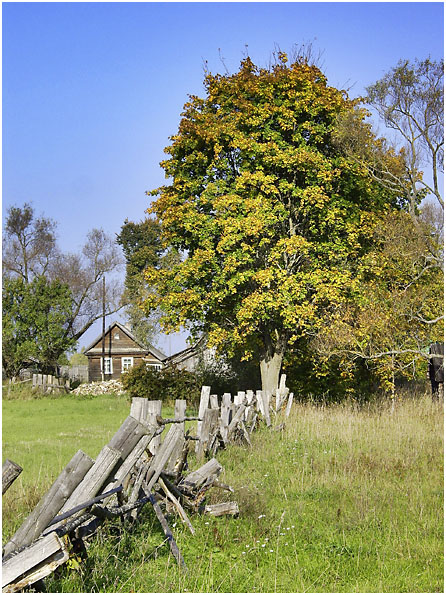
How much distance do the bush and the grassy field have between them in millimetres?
14536

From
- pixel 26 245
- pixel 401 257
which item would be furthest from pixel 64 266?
pixel 401 257

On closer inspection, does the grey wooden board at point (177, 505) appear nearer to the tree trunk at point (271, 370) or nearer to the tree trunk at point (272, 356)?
the tree trunk at point (272, 356)

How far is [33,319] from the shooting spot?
130ft

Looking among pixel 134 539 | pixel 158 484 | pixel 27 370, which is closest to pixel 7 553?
pixel 134 539

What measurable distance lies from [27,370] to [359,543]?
4149cm

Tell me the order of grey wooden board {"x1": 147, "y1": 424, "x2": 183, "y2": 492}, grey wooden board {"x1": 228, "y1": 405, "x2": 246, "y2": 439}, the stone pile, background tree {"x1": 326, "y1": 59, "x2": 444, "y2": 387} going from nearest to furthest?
grey wooden board {"x1": 147, "y1": 424, "x2": 183, "y2": 492} < grey wooden board {"x1": 228, "y1": 405, "x2": 246, "y2": 439} < background tree {"x1": 326, "y1": 59, "x2": 444, "y2": 387} < the stone pile

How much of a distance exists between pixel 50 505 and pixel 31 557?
502 millimetres

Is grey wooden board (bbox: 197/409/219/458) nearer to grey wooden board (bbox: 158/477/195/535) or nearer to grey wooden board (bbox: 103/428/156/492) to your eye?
grey wooden board (bbox: 158/477/195/535)

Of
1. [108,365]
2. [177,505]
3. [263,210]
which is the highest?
[263,210]

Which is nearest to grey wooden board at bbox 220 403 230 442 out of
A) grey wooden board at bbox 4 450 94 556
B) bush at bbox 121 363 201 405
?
grey wooden board at bbox 4 450 94 556

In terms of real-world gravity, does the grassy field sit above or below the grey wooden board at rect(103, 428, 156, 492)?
below

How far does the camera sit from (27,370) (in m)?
44.8

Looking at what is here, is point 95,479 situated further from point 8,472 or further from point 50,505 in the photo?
point 8,472

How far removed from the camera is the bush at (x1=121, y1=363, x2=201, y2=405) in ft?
87.9
